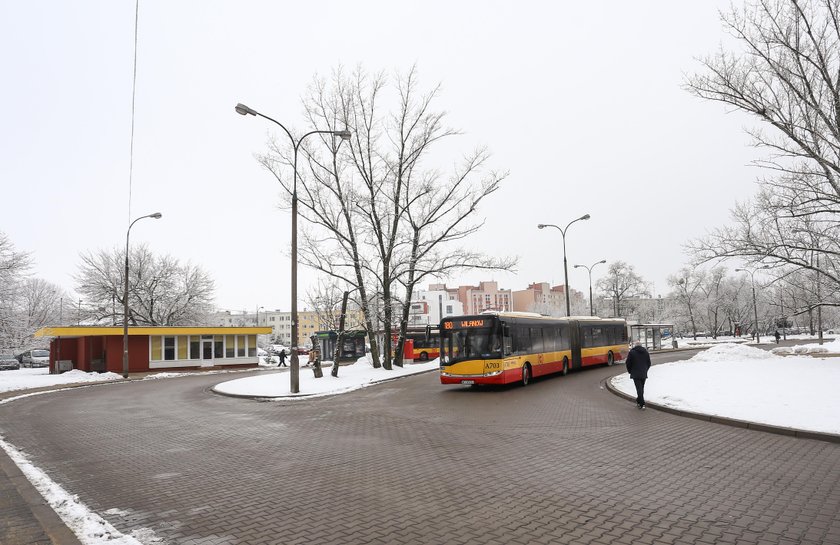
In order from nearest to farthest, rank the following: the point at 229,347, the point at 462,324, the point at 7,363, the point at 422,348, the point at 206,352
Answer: the point at 462,324 < the point at 7,363 < the point at 206,352 < the point at 422,348 < the point at 229,347

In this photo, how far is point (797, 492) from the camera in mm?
5859

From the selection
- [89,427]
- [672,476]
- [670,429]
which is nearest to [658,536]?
[672,476]

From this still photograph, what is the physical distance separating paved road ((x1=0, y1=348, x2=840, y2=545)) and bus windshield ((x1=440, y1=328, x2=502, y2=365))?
4556 millimetres

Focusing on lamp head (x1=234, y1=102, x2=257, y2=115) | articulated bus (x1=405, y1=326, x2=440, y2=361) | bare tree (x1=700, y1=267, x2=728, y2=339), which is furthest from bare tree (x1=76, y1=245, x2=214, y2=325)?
bare tree (x1=700, y1=267, x2=728, y2=339)

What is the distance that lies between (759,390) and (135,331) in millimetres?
37938

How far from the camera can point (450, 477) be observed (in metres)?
6.88

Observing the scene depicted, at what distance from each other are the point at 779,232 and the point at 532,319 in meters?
9.83

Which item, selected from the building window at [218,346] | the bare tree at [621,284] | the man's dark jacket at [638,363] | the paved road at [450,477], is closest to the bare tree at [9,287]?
the building window at [218,346]

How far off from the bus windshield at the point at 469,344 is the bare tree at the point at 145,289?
40323mm

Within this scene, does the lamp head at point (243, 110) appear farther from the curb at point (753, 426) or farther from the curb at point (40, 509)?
the curb at point (753, 426)

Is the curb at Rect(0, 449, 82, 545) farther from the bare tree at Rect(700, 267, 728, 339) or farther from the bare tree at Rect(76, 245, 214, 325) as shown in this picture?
the bare tree at Rect(700, 267, 728, 339)

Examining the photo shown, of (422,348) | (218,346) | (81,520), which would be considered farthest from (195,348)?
(81,520)

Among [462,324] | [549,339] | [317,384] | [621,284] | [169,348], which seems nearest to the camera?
[462,324]

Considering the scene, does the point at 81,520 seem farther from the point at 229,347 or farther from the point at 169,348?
the point at 229,347
